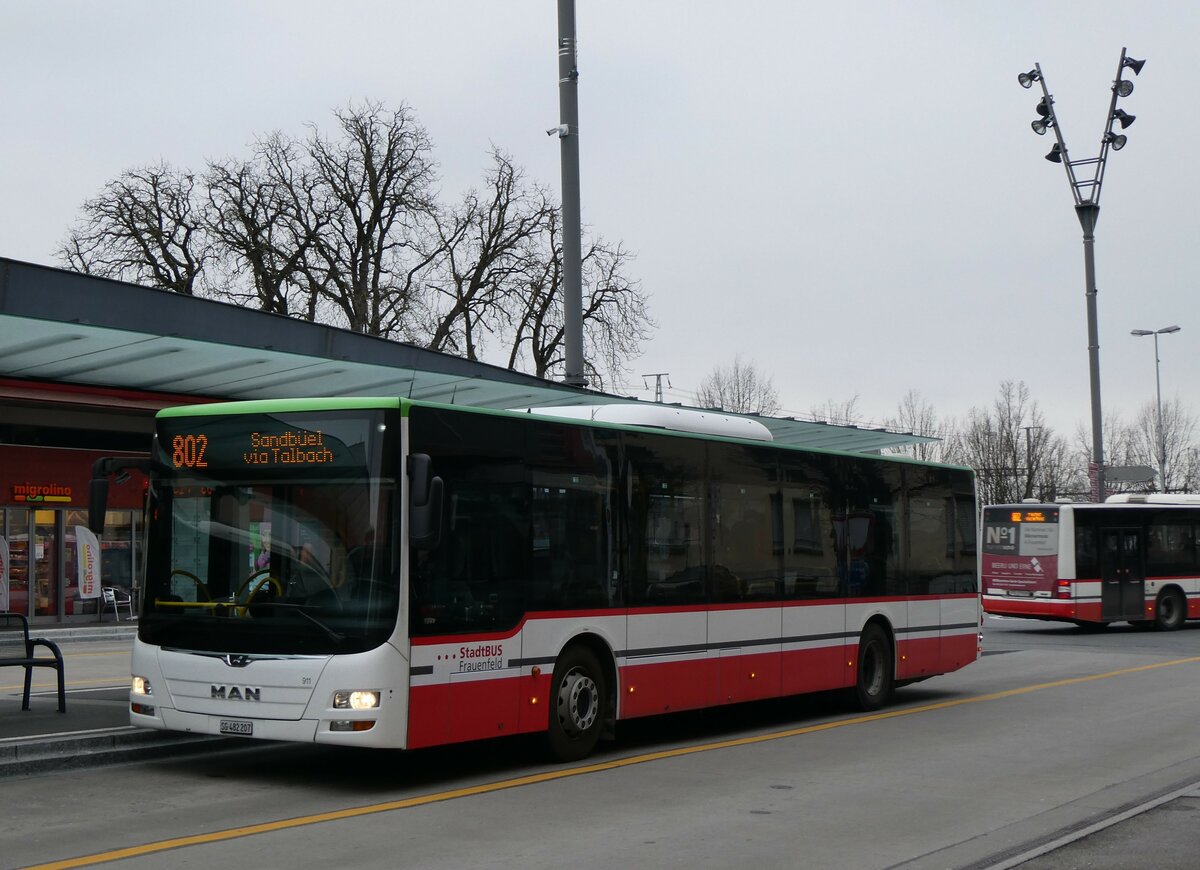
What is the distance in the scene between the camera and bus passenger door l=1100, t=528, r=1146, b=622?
100ft

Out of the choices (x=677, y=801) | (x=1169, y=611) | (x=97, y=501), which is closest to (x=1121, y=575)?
(x=1169, y=611)

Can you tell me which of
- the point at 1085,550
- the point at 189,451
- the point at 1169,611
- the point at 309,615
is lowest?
the point at 1169,611

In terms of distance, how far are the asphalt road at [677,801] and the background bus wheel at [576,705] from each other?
0.81ft

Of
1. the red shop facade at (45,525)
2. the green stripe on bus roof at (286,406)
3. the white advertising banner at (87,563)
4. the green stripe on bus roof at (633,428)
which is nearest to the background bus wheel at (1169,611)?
the green stripe on bus roof at (633,428)

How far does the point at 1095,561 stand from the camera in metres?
30.5

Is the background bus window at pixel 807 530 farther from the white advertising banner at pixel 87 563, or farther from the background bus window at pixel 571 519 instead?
the white advertising banner at pixel 87 563

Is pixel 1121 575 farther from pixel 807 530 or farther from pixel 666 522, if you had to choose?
pixel 666 522

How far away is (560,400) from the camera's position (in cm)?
2188

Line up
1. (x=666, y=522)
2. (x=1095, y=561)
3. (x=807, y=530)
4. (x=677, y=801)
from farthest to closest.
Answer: (x=1095, y=561)
(x=807, y=530)
(x=666, y=522)
(x=677, y=801)

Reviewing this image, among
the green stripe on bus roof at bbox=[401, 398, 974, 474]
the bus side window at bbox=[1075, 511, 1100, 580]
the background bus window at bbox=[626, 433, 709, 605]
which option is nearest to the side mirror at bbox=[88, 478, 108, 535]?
the green stripe on bus roof at bbox=[401, 398, 974, 474]

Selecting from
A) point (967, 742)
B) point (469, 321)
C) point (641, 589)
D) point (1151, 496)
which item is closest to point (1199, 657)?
point (1151, 496)

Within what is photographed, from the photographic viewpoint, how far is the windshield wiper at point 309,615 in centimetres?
982

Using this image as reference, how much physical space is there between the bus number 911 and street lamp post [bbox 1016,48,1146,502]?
22.9 m

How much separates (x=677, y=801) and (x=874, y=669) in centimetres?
687
